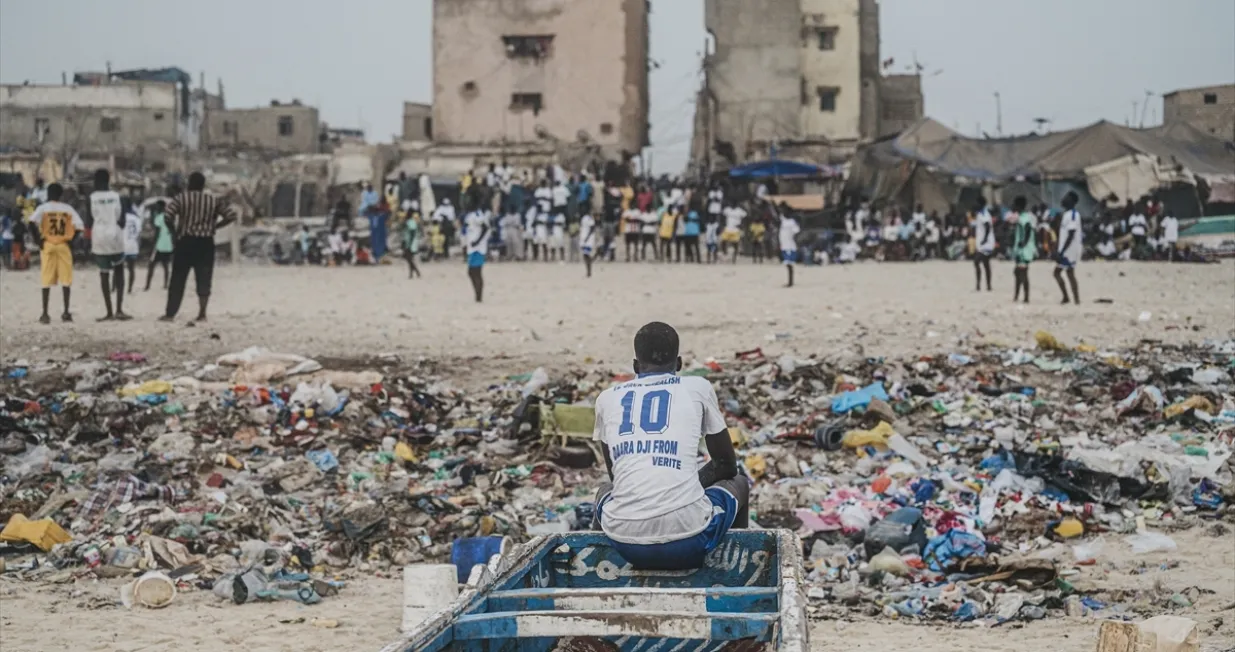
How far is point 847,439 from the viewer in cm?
890

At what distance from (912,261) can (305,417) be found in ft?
68.2

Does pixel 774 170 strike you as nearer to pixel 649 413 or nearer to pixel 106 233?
pixel 106 233

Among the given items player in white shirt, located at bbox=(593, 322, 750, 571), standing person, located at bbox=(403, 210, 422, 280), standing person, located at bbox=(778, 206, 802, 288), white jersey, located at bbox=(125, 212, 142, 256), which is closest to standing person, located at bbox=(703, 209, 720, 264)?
standing person, located at bbox=(403, 210, 422, 280)

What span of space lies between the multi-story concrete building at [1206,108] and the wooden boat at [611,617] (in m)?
31.2

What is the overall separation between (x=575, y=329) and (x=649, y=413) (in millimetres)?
9565

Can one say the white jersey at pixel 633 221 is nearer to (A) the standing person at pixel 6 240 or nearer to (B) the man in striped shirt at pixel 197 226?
(A) the standing person at pixel 6 240

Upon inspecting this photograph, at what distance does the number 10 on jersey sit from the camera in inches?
176

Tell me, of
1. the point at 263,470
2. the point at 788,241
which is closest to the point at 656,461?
the point at 263,470

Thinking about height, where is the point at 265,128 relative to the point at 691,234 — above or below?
above

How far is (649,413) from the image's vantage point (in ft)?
14.7

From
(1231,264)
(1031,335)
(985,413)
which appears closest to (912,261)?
(1231,264)

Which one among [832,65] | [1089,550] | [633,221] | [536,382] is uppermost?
[832,65]

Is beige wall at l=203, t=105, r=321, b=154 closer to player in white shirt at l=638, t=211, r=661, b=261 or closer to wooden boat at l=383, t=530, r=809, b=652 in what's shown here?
player in white shirt at l=638, t=211, r=661, b=261

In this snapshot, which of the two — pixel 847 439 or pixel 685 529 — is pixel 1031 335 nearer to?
pixel 847 439
